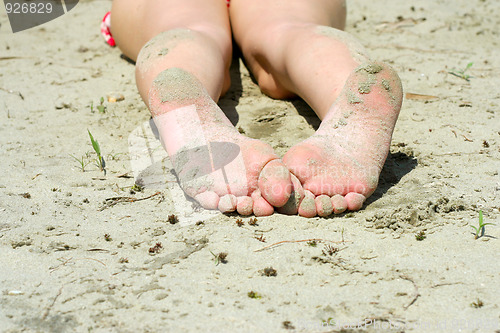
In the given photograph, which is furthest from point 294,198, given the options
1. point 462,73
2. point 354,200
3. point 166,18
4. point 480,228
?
point 462,73

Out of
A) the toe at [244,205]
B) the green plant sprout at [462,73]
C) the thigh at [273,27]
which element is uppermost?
the thigh at [273,27]

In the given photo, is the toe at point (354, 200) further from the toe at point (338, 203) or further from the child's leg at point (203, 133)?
the child's leg at point (203, 133)

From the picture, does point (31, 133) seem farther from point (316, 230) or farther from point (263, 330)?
point (263, 330)

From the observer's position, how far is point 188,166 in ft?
5.41

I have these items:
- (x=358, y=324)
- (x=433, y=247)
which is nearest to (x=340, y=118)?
(x=433, y=247)

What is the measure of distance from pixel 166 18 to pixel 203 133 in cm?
84

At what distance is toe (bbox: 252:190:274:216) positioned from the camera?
1601 mm

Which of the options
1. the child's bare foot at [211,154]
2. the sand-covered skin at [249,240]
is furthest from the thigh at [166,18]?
the child's bare foot at [211,154]

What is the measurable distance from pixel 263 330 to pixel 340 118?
737 mm

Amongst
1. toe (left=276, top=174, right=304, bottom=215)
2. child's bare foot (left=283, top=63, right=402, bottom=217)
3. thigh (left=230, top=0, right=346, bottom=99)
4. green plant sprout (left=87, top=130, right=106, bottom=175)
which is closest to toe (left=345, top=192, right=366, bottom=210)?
child's bare foot (left=283, top=63, right=402, bottom=217)

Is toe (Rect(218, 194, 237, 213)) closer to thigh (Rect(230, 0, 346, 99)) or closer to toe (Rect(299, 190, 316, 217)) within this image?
toe (Rect(299, 190, 316, 217))

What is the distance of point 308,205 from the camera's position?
1593mm

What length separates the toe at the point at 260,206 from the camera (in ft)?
5.25

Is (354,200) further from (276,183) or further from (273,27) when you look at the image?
(273,27)
